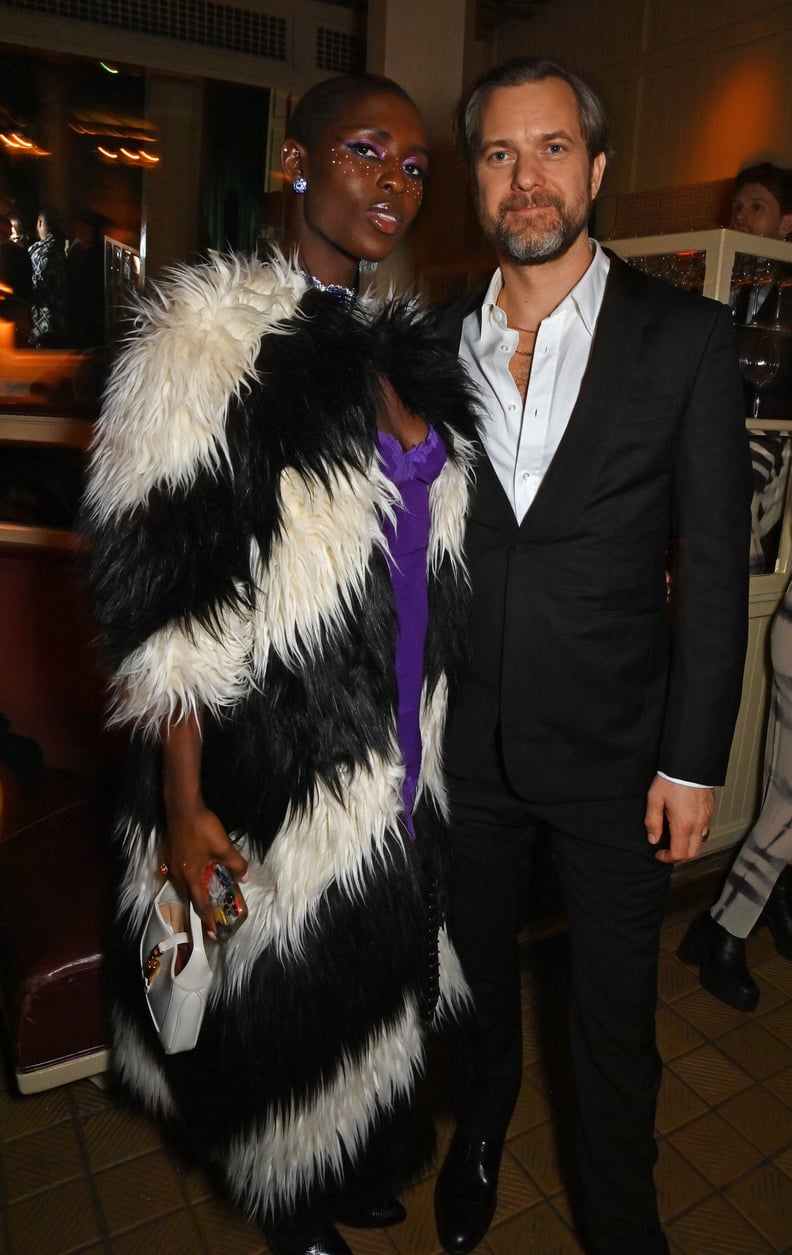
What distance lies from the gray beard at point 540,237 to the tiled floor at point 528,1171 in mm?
1724

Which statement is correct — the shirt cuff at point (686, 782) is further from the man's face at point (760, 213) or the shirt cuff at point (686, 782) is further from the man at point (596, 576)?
the man's face at point (760, 213)

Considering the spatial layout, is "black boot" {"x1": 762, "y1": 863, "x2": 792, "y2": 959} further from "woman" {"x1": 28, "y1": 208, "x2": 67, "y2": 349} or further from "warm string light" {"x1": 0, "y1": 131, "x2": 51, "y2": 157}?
"warm string light" {"x1": 0, "y1": 131, "x2": 51, "y2": 157}

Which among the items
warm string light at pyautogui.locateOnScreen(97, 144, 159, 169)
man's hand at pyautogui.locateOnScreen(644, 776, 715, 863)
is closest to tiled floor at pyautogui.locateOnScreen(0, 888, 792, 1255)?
man's hand at pyautogui.locateOnScreen(644, 776, 715, 863)

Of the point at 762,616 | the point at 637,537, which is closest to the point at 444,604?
the point at 637,537

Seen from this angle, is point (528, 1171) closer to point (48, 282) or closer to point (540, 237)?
point (540, 237)

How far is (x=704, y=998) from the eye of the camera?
7.80ft

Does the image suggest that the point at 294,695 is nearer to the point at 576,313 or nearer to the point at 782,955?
the point at 576,313

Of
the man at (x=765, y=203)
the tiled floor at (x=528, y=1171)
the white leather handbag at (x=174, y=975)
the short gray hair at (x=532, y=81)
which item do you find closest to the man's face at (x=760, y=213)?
the man at (x=765, y=203)

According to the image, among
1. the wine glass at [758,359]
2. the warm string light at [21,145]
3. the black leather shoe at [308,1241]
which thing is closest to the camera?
the black leather shoe at [308,1241]

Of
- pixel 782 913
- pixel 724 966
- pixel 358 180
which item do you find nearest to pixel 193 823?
pixel 358 180

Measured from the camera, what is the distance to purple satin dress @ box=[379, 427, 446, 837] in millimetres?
1309

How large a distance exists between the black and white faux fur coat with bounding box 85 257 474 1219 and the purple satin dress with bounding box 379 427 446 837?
0.03m

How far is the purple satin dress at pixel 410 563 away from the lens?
4.29 feet

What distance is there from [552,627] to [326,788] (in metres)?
0.44
